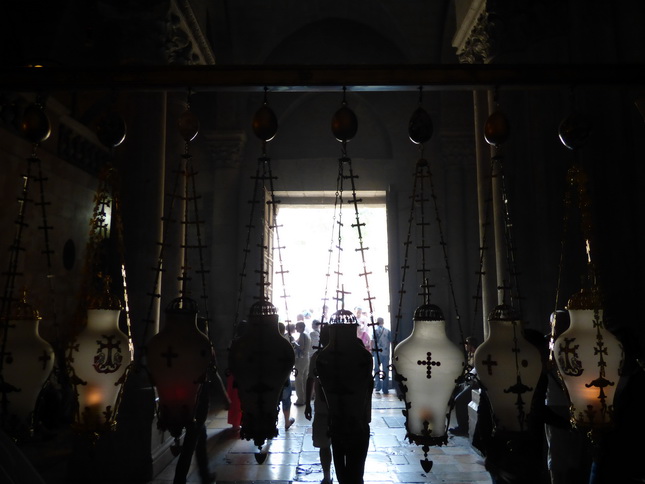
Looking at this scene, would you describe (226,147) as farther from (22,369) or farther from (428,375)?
(428,375)

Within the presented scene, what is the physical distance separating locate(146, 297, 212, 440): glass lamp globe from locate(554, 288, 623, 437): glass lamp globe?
160 centimetres

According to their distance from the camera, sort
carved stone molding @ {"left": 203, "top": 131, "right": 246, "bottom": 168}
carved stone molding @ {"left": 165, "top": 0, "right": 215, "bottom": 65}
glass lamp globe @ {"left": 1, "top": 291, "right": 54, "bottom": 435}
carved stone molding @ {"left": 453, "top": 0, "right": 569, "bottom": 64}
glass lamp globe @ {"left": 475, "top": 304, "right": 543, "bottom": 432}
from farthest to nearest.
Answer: carved stone molding @ {"left": 203, "top": 131, "right": 246, "bottom": 168}
carved stone molding @ {"left": 165, "top": 0, "right": 215, "bottom": 65}
carved stone molding @ {"left": 453, "top": 0, "right": 569, "bottom": 64}
glass lamp globe @ {"left": 1, "top": 291, "right": 54, "bottom": 435}
glass lamp globe @ {"left": 475, "top": 304, "right": 543, "bottom": 432}

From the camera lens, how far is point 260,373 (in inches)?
83.7

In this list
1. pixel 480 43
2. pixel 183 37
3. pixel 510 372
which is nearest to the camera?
pixel 510 372

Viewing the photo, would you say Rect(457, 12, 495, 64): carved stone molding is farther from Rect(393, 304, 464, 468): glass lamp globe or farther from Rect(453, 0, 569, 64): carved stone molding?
Rect(393, 304, 464, 468): glass lamp globe

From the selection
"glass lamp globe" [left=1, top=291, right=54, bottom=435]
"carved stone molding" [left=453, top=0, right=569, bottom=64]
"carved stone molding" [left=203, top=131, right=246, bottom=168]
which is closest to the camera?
"glass lamp globe" [left=1, top=291, right=54, bottom=435]

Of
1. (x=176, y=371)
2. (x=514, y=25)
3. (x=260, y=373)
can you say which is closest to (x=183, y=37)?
(x=514, y=25)

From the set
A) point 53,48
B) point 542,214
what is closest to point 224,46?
point 53,48

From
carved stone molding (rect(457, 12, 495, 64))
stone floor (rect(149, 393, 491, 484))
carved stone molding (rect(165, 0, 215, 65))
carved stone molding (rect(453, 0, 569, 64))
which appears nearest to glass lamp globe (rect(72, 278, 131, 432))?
stone floor (rect(149, 393, 491, 484))

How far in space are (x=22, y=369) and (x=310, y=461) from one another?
4116mm

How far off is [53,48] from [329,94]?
5521 mm

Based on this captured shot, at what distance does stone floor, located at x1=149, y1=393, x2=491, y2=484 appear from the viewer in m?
5.03

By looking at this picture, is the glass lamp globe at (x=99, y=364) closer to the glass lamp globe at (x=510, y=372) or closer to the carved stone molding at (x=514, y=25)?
the glass lamp globe at (x=510, y=372)

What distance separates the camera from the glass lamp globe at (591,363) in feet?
7.02
